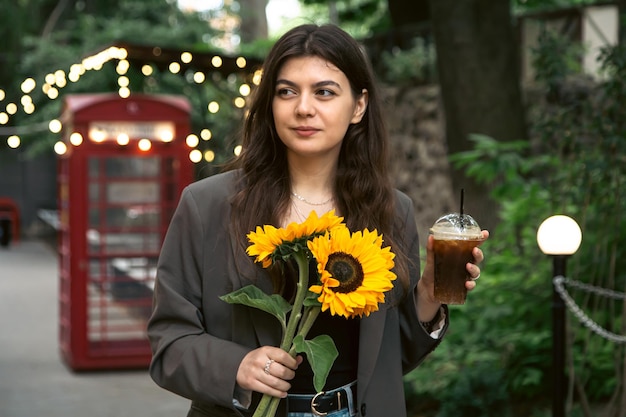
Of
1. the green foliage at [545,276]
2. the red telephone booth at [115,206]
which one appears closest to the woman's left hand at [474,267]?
the green foliage at [545,276]

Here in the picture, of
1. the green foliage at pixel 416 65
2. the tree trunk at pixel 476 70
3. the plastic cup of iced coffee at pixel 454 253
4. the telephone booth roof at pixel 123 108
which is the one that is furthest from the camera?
the green foliage at pixel 416 65

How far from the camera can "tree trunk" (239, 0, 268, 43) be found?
20980 mm

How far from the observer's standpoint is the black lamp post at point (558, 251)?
15.5 ft

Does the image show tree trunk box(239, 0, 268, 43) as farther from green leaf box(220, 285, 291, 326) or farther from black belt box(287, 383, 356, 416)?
green leaf box(220, 285, 291, 326)

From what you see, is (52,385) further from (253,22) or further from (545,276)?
(253,22)

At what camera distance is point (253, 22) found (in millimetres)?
21094

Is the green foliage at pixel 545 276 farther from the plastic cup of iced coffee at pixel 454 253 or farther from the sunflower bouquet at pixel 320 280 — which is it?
the sunflower bouquet at pixel 320 280

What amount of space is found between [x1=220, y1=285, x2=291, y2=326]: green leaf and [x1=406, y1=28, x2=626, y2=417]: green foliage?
3.49 m

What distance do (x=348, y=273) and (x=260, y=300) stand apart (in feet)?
0.71

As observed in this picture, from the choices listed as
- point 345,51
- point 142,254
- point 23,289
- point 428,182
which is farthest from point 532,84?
point 345,51

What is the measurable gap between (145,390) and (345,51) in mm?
6337

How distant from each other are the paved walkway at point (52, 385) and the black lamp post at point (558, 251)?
364 centimetres

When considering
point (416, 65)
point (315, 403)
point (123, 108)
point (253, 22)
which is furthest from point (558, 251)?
point (253, 22)

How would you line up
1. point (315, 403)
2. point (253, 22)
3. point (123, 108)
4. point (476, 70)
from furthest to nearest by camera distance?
1. point (253, 22)
2. point (476, 70)
3. point (123, 108)
4. point (315, 403)
